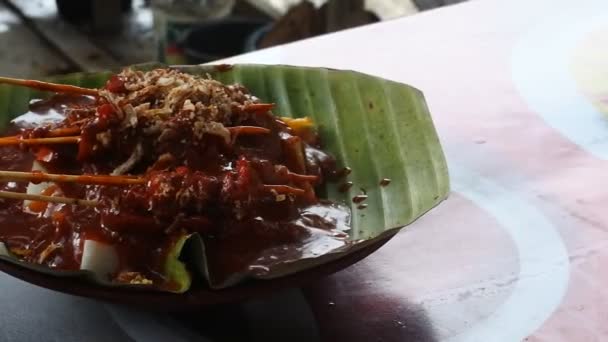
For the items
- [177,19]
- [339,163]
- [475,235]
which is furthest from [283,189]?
[177,19]

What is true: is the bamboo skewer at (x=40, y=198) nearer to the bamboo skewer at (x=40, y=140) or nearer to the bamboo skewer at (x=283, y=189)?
the bamboo skewer at (x=40, y=140)

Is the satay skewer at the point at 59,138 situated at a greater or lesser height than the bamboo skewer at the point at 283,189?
greater

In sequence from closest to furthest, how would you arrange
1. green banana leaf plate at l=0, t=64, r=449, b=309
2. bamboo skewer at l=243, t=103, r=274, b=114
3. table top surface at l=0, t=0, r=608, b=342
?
green banana leaf plate at l=0, t=64, r=449, b=309 → table top surface at l=0, t=0, r=608, b=342 → bamboo skewer at l=243, t=103, r=274, b=114

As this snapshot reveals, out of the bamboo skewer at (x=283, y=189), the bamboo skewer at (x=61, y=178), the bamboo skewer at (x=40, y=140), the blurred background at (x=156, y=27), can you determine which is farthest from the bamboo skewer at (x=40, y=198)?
the blurred background at (x=156, y=27)

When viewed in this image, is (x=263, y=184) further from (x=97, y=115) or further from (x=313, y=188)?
(x=97, y=115)

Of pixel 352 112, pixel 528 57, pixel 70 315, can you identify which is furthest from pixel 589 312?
pixel 528 57

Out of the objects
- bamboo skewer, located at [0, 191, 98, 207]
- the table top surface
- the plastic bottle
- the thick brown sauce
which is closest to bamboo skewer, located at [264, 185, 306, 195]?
the thick brown sauce

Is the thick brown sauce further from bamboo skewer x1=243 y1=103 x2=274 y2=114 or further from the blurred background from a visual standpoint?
the blurred background
